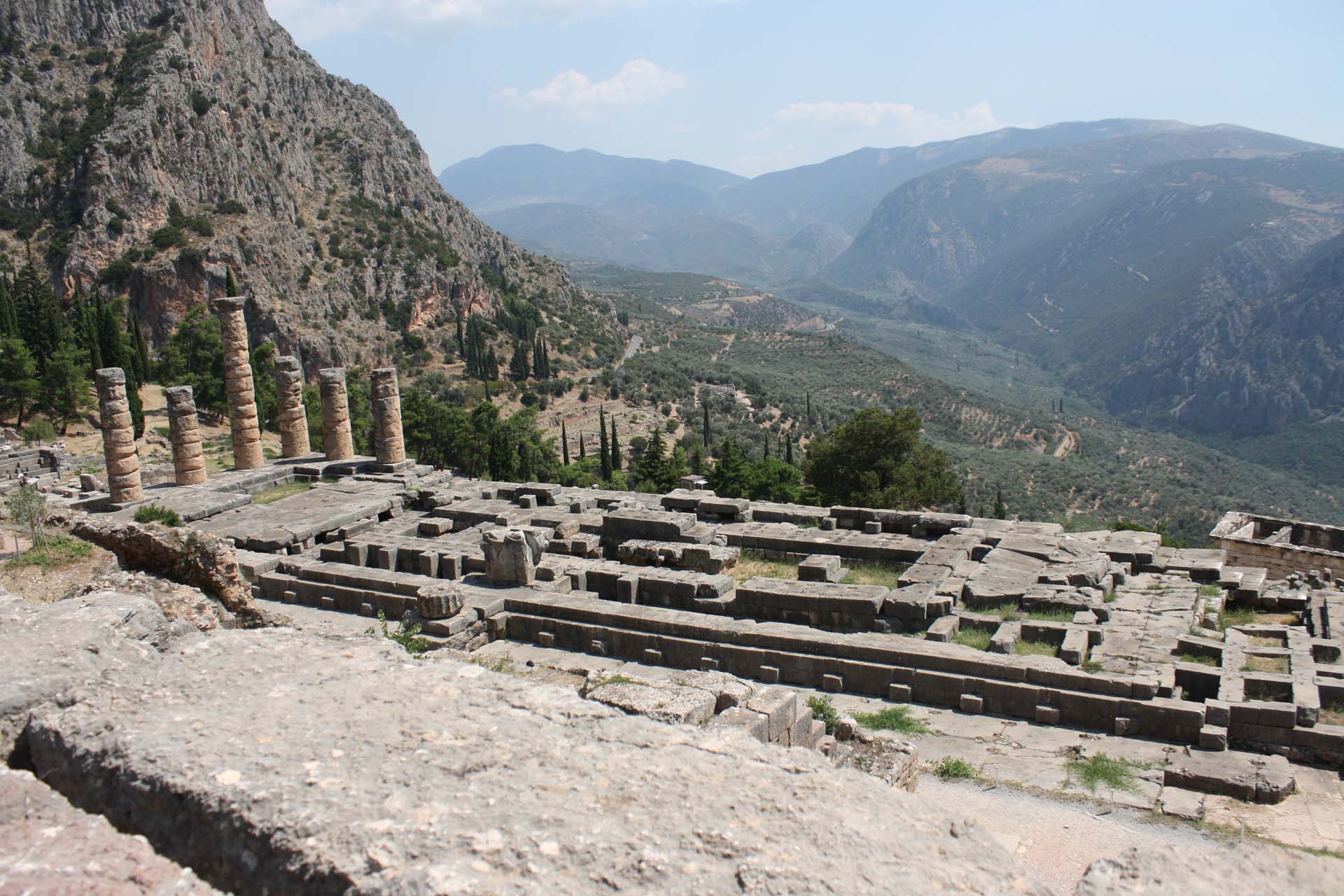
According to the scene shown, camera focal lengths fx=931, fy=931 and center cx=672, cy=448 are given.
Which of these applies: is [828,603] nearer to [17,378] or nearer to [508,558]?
[508,558]

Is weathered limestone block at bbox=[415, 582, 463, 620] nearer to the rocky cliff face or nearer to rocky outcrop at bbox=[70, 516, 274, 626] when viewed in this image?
rocky outcrop at bbox=[70, 516, 274, 626]

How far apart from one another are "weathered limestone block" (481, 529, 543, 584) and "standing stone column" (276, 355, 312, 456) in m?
13.1

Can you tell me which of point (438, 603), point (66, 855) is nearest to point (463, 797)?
point (66, 855)

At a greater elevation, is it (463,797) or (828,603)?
(463,797)

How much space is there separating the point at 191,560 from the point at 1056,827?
10.5 m

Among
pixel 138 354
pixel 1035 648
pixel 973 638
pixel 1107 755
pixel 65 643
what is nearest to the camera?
pixel 65 643

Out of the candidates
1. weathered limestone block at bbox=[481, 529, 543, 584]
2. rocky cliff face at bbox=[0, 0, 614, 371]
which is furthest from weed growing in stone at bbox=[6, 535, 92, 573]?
rocky cliff face at bbox=[0, 0, 614, 371]

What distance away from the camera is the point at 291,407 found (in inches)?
1143

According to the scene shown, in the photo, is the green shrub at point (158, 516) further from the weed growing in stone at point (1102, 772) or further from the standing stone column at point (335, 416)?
the weed growing in stone at point (1102, 772)

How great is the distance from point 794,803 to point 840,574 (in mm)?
12710

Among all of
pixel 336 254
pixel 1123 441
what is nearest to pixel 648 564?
pixel 336 254

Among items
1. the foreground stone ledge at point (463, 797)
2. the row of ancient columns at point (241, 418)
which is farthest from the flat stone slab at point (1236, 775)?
the row of ancient columns at point (241, 418)

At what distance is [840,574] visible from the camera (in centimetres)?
1767

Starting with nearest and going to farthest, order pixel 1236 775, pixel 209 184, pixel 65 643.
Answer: pixel 65 643 → pixel 1236 775 → pixel 209 184
